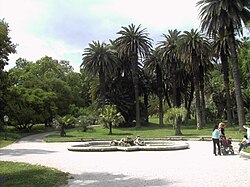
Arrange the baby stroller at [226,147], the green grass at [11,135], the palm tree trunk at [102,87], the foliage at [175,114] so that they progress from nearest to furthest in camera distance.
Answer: the baby stroller at [226,147]
the green grass at [11,135]
the foliage at [175,114]
the palm tree trunk at [102,87]

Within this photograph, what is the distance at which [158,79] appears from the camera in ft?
201

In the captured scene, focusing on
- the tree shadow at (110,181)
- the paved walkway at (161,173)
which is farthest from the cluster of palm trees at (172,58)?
the tree shadow at (110,181)

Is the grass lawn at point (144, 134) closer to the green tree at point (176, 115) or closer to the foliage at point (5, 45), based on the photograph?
the green tree at point (176, 115)

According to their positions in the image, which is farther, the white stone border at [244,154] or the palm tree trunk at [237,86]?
the palm tree trunk at [237,86]

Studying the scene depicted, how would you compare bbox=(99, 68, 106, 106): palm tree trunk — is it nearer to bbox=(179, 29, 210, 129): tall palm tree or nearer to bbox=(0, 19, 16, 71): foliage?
bbox=(179, 29, 210, 129): tall palm tree

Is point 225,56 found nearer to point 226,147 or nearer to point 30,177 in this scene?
point 226,147

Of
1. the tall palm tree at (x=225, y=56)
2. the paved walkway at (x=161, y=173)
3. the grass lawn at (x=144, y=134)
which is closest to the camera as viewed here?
the paved walkway at (x=161, y=173)

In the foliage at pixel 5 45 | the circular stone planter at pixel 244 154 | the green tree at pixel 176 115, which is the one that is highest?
Result: the foliage at pixel 5 45

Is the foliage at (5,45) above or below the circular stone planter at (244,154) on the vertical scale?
above

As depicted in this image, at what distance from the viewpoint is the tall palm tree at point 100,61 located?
56094 millimetres

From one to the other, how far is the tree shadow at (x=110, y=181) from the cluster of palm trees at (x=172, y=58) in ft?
85.5

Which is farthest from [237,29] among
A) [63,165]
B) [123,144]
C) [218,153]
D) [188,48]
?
[63,165]

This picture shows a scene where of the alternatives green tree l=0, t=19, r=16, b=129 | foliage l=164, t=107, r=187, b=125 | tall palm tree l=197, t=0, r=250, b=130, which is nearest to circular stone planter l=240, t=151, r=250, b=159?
foliage l=164, t=107, r=187, b=125

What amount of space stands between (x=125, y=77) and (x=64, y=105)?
46.6ft
